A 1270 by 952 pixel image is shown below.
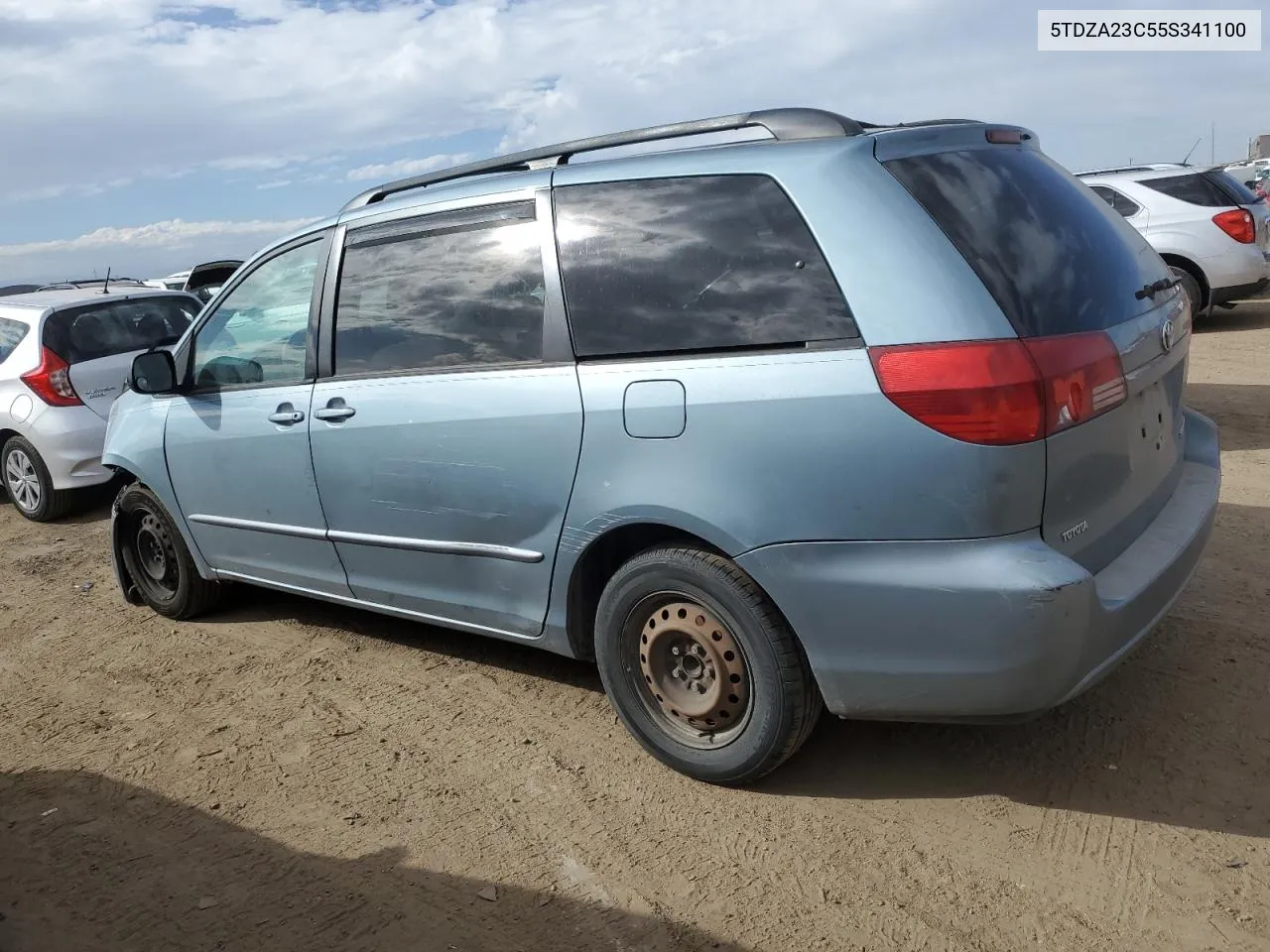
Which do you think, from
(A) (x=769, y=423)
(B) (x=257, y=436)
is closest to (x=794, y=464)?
(A) (x=769, y=423)

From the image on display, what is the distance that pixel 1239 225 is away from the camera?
1042cm

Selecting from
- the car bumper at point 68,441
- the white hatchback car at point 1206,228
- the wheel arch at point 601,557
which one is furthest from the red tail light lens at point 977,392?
the white hatchback car at point 1206,228

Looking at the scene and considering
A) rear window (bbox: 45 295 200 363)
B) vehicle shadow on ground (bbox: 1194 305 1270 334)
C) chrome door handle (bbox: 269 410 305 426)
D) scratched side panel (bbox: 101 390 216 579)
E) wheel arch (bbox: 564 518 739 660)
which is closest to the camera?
wheel arch (bbox: 564 518 739 660)

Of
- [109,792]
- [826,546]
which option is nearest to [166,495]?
[109,792]

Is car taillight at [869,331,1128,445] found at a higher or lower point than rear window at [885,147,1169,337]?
lower

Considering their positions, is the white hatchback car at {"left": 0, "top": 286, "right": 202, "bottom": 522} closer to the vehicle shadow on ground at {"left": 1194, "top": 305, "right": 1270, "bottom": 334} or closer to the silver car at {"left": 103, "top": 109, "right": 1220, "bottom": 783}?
the silver car at {"left": 103, "top": 109, "right": 1220, "bottom": 783}

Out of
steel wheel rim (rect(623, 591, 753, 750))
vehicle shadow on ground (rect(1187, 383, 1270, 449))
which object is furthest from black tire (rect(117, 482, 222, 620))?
vehicle shadow on ground (rect(1187, 383, 1270, 449))

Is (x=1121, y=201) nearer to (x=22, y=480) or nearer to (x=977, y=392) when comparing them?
(x=977, y=392)

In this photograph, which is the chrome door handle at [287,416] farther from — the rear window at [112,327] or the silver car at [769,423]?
the rear window at [112,327]

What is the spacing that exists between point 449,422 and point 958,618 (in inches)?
71.0

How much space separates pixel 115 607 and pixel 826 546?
14.3 ft

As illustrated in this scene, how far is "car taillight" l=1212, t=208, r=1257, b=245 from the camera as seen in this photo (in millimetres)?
10406

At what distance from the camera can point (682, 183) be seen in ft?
10.2

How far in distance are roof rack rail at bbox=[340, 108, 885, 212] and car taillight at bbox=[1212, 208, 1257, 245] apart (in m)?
9.03
